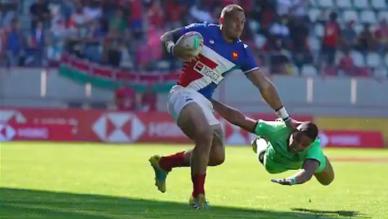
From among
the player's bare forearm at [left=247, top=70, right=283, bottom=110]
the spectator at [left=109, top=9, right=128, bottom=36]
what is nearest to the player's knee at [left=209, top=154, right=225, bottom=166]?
the player's bare forearm at [left=247, top=70, right=283, bottom=110]

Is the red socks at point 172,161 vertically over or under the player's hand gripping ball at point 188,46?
under

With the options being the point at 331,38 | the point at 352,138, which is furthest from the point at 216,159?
the point at 331,38

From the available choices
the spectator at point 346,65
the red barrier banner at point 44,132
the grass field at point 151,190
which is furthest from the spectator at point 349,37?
the grass field at point 151,190

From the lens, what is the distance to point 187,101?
1252cm

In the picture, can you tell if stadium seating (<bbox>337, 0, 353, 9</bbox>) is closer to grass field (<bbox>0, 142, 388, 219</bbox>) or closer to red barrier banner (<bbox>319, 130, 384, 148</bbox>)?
red barrier banner (<bbox>319, 130, 384, 148</bbox>)

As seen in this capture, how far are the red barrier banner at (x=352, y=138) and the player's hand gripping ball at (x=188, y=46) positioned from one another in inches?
863

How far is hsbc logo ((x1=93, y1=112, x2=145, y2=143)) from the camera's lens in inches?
1288

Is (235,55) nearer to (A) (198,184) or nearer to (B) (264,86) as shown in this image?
(B) (264,86)

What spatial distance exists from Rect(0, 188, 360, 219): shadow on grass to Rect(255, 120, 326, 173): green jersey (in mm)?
1276

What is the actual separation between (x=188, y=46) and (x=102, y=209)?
1.96m

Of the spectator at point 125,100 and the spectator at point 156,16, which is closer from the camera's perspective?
the spectator at point 125,100

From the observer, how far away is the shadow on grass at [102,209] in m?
11.2

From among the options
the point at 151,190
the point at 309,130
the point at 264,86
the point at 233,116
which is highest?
the point at 264,86

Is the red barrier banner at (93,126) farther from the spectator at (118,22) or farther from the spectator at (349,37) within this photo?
the spectator at (349,37)
